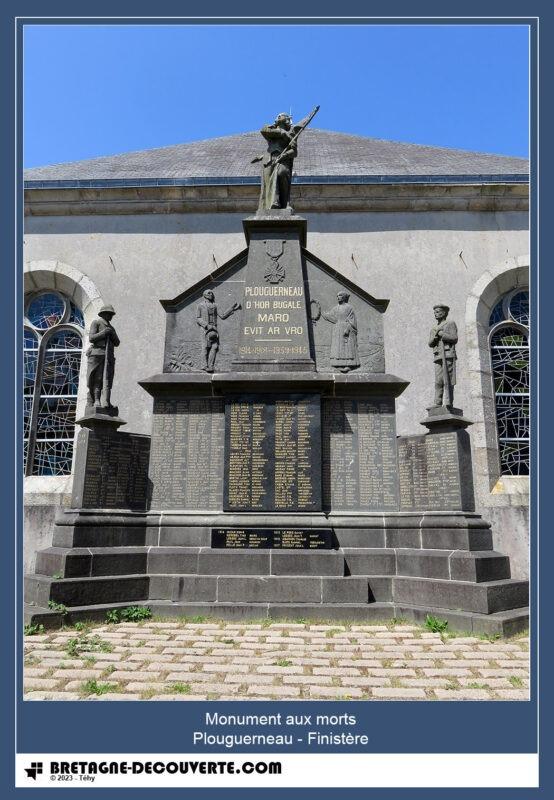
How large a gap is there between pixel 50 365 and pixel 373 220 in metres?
9.67

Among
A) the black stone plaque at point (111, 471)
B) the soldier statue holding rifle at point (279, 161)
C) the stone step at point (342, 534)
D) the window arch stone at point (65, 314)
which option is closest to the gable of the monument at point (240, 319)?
the soldier statue holding rifle at point (279, 161)

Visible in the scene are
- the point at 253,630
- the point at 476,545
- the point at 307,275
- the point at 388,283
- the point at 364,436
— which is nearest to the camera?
the point at 253,630

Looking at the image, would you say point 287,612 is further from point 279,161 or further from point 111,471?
point 279,161

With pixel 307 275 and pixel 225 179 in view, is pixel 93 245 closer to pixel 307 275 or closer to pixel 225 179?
pixel 225 179

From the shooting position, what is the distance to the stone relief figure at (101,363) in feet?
29.2

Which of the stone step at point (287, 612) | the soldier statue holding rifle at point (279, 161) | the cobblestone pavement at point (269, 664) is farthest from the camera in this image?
the soldier statue holding rifle at point (279, 161)

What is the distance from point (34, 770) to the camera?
3.37 meters

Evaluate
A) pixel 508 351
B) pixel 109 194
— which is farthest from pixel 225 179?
pixel 508 351

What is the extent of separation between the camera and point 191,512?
871cm

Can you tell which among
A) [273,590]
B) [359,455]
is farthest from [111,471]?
[359,455]

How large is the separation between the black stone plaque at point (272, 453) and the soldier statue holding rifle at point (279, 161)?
3823mm

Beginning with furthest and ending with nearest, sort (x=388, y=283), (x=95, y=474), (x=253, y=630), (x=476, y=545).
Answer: (x=388, y=283) → (x=95, y=474) → (x=476, y=545) → (x=253, y=630)

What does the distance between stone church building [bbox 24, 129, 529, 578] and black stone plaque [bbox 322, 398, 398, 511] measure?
508 cm

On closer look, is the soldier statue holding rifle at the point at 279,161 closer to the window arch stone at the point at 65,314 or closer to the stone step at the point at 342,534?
the stone step at the point at 342,534
